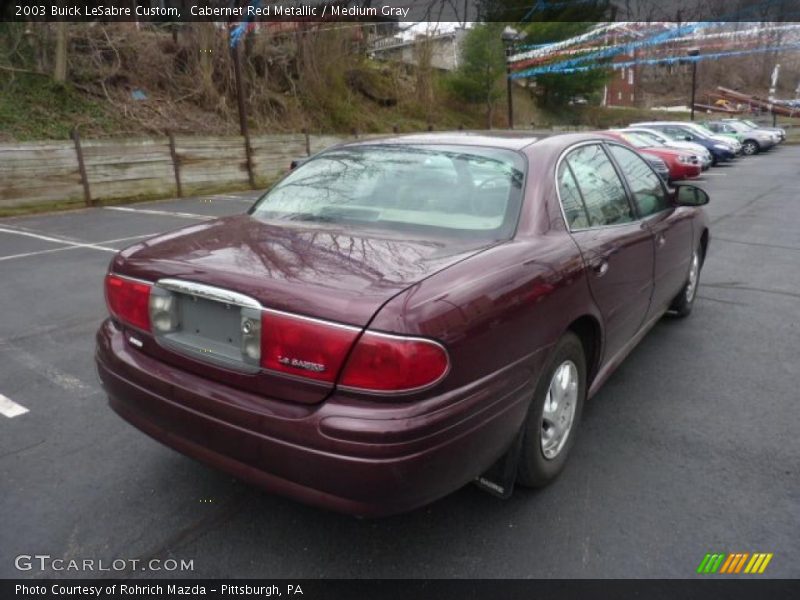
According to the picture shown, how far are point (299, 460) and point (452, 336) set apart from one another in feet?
2.03

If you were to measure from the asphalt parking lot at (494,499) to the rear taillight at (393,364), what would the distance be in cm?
79

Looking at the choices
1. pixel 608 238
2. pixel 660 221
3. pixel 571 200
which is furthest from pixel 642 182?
pixel 571 200

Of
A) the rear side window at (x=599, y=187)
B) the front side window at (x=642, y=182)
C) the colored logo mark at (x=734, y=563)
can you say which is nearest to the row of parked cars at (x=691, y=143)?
the front side window at (x=642, y=182)

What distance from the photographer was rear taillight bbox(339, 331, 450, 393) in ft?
6.04

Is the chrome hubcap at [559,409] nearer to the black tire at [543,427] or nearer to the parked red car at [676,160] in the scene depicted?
the black tire at [543,427]

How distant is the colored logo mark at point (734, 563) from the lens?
86.7 inches

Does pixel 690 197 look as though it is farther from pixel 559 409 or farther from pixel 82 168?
pixel 82 168

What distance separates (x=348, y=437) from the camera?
186cm

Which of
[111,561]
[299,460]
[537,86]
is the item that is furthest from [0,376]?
[537,86]

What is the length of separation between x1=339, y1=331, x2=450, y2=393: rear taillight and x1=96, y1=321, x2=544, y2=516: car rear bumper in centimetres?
7

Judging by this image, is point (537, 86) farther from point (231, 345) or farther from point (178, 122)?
point (231, 345)

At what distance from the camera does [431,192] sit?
280 cm

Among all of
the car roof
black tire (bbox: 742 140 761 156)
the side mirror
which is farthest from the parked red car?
the car roof

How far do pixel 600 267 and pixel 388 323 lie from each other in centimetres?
135
